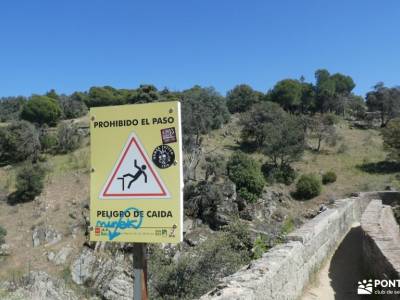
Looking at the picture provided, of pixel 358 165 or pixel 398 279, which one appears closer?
pixel 398 279

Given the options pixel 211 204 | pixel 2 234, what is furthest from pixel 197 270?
pixel 2 234

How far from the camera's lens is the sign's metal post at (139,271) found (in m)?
2.76

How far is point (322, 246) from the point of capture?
299 inches

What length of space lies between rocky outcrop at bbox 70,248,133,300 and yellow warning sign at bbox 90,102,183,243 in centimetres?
1465

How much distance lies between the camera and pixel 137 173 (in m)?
2.72

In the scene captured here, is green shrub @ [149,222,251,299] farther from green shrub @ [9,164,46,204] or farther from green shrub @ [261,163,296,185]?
green shrub @ [261,163,296,185]

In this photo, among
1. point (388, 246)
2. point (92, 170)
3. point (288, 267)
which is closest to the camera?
point (92, 170)

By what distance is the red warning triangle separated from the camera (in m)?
2.66

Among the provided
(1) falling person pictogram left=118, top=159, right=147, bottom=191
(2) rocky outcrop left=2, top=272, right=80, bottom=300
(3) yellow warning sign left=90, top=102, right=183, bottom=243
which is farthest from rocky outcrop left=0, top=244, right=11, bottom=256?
(1) falling person pictogram left=118, top=159, right=147, bottom=191

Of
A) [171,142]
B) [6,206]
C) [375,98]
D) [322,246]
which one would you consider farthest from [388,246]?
[375,98]

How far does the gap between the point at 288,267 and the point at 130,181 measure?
3.12 m

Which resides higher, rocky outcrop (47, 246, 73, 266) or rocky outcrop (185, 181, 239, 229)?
rocky outcrop (185, 181, 239, 229)

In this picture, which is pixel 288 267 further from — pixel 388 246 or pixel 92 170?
pixel 92 170

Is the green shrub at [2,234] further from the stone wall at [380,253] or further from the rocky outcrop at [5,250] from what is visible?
the stone wall at [380,253]
